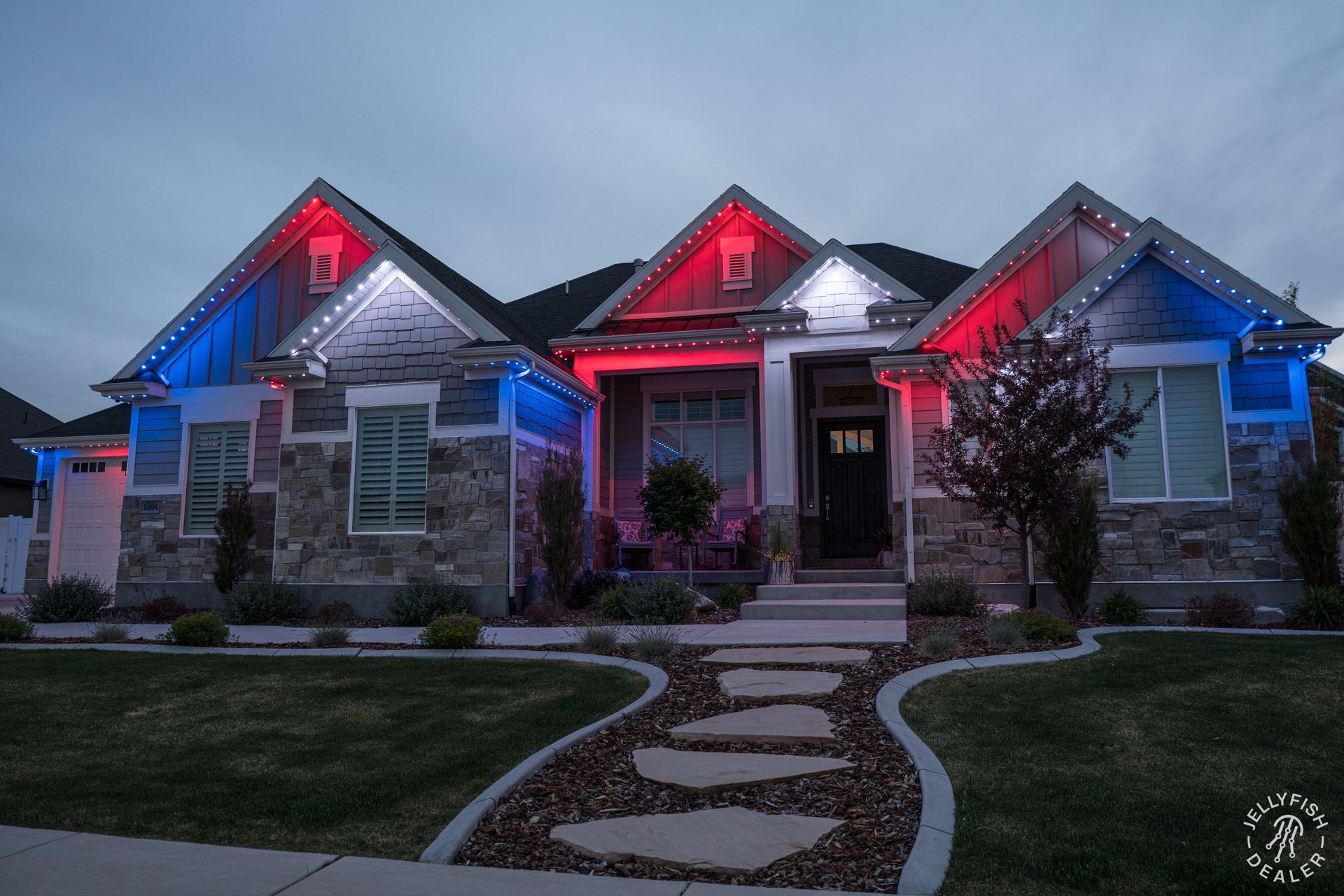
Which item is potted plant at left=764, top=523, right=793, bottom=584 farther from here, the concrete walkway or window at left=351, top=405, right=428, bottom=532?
window at left=351, top=405, right=428, bottom=532

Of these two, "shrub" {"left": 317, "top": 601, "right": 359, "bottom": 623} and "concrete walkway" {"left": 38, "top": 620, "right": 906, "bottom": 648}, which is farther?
"shrub" {"left": 317, "top": 601, "right": 359, "bottom": 623}

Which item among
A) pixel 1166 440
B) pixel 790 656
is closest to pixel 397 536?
pixel 790 656

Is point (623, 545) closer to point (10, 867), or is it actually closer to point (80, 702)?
point (80, 702)

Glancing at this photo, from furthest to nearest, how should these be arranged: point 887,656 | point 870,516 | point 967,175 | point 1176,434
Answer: point 967,175, point 870,516, point 1176,434, point 887,656

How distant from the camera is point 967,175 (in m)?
93.4

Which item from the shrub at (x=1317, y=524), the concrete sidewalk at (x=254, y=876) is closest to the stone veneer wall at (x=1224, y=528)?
the shrub at (x=1317, y=524)

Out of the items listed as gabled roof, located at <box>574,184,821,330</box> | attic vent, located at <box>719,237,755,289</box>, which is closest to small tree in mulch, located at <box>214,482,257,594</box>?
gabled roof, located at <box>574,184,821,330</box>

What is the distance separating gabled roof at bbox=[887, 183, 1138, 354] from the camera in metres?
12.4

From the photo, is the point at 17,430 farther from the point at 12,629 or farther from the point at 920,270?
the point at 920,270

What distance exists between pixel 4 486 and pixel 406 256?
24.5 meters

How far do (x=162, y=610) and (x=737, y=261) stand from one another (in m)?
10.7

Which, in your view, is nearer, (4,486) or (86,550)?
(86,550)

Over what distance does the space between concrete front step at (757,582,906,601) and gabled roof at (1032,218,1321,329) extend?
4.11 meters

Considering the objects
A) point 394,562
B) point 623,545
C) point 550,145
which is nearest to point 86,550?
point 394,562
